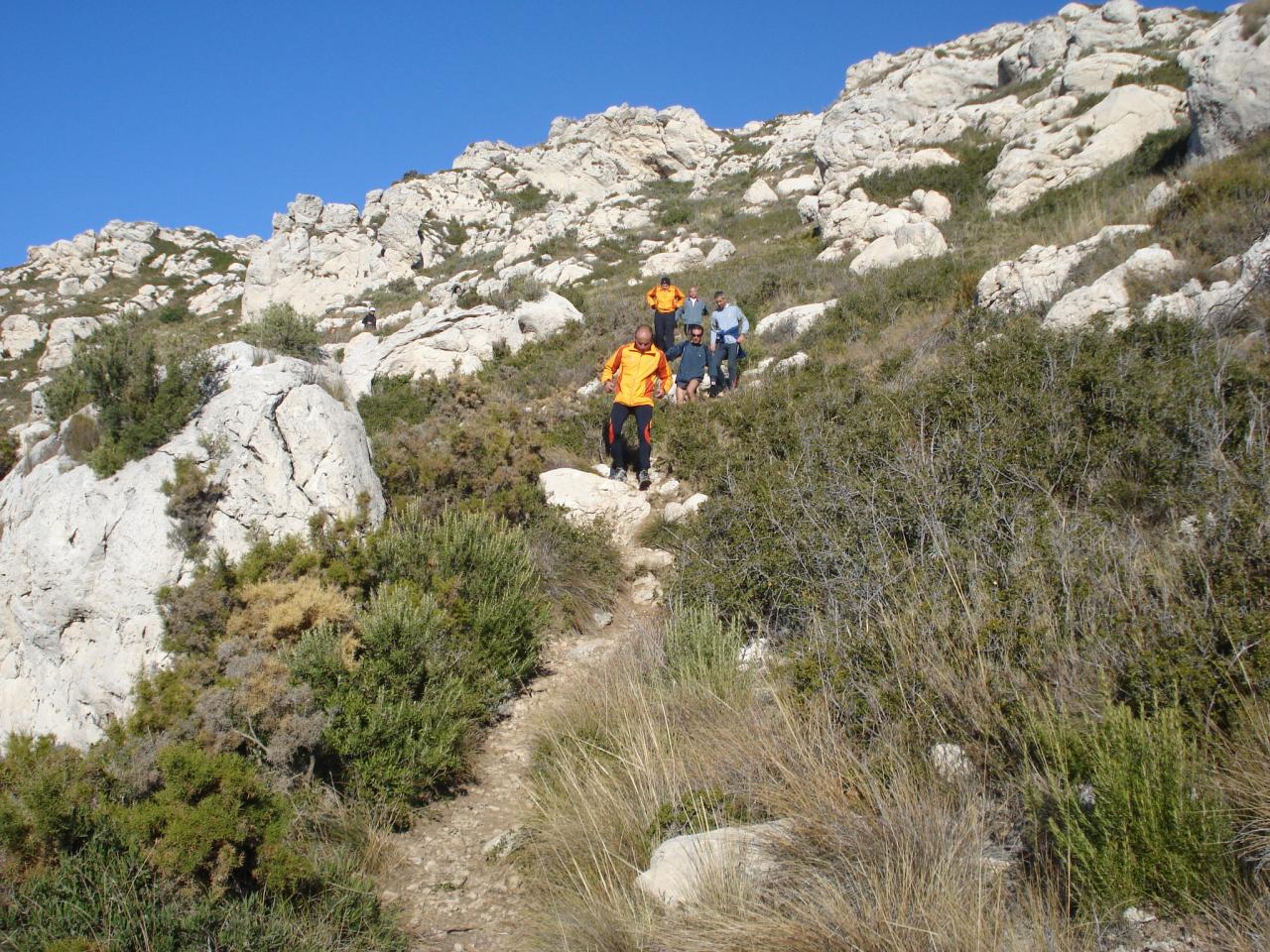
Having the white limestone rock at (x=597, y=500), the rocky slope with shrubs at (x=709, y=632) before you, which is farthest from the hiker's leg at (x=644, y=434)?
the rocky slope with shrubs at (x=709, y=632)

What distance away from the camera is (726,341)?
11.0m

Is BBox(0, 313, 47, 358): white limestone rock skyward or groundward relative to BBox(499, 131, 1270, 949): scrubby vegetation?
skyward

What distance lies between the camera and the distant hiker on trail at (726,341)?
1087 centimetres

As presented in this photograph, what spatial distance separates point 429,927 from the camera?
3.25 metres

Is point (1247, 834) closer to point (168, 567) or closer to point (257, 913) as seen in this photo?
point (257, 913)

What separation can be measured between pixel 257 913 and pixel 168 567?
326 centimetres

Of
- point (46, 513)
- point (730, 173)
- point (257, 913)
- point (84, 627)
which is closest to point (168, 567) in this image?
point (84, 627)

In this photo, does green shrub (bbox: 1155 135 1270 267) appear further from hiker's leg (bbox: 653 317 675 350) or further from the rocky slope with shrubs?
hiker's leg (bbox: 653 317 675 350)

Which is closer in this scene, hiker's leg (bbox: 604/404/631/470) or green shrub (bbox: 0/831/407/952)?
green shrub (bbox: 0/831/407/952)

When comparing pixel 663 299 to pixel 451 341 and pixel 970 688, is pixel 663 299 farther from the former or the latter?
pixel 970 688

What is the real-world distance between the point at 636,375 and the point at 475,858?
584 centimetres

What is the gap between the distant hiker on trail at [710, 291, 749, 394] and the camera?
1087 centimetres

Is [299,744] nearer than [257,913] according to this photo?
No

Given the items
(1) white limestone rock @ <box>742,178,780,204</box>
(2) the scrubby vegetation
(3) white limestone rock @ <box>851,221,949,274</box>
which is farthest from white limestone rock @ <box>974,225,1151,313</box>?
(1) white limestone rock @ <box>742,178,780,204</box>
